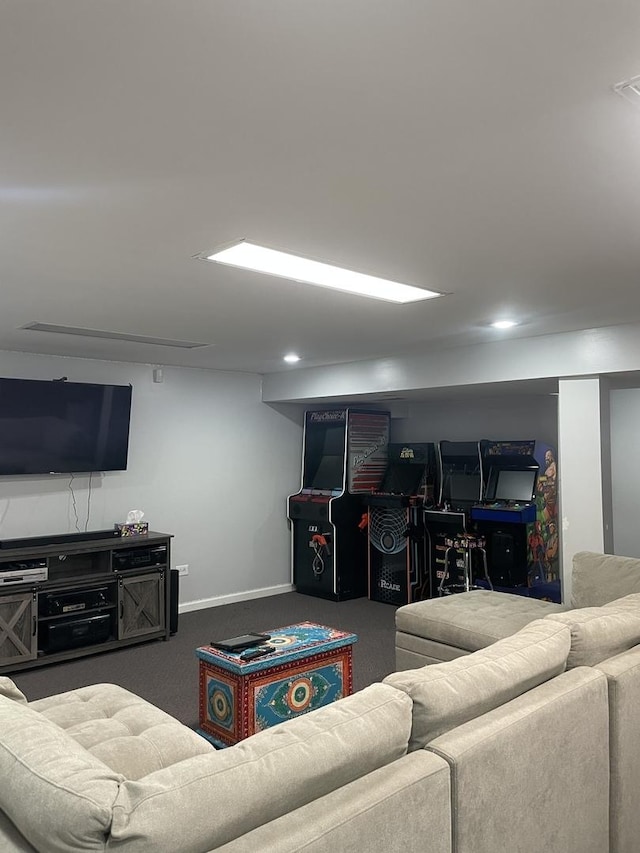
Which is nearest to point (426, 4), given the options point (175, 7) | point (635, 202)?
point (175, 7)

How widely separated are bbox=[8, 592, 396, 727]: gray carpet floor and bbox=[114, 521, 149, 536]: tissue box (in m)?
0.92

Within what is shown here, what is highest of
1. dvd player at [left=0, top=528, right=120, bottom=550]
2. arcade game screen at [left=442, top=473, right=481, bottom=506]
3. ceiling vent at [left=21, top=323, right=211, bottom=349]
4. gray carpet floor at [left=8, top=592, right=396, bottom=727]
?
ceiling vent at [left=21, top=323, right=211, bottom=349]

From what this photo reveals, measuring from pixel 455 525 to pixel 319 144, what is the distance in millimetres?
4949

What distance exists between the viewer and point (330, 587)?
6660 mm

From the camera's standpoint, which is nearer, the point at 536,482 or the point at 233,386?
the point at 536,482

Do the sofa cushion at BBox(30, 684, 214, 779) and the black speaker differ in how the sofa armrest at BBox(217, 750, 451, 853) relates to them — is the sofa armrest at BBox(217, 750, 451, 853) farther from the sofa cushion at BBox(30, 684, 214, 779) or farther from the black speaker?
the black speaker

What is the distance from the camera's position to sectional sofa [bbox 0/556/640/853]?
1286 mm

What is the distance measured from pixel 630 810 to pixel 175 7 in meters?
2.72

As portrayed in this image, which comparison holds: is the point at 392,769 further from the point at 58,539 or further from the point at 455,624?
the point at 58,539

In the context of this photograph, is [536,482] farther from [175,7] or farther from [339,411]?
[175,7]

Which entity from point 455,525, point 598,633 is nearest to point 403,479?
point 455,525

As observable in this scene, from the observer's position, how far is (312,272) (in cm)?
299

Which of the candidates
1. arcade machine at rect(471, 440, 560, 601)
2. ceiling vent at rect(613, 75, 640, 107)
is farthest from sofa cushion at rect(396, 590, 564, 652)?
ceiling vent at rect(613, 75, 640, 107)

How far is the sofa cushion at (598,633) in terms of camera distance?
2.31 metres
